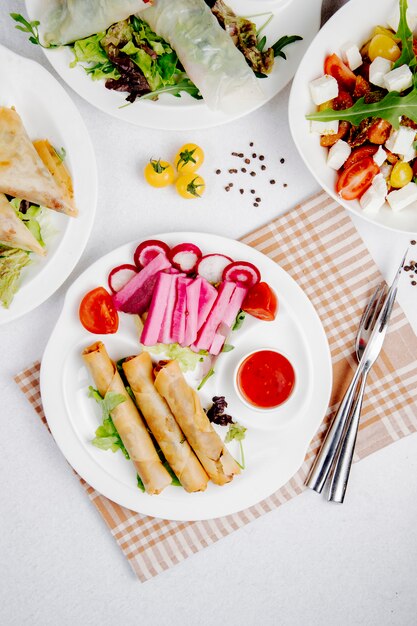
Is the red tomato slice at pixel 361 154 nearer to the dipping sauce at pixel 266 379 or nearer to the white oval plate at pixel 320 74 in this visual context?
the white oval plate at pixel 320 74

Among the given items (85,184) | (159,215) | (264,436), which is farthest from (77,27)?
(264,436)

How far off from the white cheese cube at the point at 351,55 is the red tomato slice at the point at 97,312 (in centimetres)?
135

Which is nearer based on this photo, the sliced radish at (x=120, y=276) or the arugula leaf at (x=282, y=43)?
the arugula leaf at (x=282, y=43)

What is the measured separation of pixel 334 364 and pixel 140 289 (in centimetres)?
92

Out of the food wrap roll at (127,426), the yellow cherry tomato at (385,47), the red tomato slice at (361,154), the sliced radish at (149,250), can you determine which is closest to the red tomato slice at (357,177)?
the red tomato slice at (361,154)

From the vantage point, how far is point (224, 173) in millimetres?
2463

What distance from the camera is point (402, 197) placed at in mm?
2230

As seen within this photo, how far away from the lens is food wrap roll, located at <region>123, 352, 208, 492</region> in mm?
2367

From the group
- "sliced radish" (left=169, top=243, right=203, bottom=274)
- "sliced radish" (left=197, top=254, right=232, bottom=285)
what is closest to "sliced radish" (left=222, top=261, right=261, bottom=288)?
"sliced radish" (left=197, top=254, right=232, bottom=285)

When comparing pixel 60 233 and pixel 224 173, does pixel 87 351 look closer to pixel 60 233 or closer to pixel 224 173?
pixel 60 233

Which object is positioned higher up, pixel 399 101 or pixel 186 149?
pixel 186 149

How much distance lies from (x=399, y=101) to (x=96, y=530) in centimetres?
221

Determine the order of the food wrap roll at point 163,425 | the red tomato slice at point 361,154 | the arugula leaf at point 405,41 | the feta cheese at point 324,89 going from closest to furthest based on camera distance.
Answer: the arugula leaf at point 405,41
the feta cheese at point 324,89
the red tomato slice at point 361,154
the food wrap roll at point 163,425

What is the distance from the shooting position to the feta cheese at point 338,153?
88.0 inches
